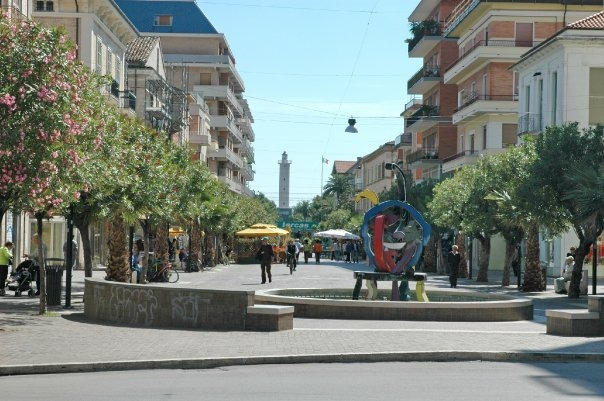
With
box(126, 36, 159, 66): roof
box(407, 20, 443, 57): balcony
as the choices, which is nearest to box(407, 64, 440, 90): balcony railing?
box(407, 20, 443, 57): balcony

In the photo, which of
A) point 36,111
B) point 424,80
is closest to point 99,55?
point 424,80

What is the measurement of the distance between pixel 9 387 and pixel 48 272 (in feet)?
45.0

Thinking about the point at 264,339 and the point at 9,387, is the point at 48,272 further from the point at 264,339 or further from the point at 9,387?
the point at 9,387

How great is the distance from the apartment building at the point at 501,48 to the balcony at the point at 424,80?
12061 millimetres

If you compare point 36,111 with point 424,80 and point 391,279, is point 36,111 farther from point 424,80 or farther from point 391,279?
point 424,80

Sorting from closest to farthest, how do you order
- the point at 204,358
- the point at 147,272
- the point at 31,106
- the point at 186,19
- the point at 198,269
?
1. the point at 204,358
2. the point at 31,106
3. the point at 147,272
4. the point at 198,269
5. the point at 186,19

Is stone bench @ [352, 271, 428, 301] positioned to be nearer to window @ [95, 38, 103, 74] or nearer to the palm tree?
window @ [95, 38, 103, 74]

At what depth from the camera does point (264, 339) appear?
17766mm

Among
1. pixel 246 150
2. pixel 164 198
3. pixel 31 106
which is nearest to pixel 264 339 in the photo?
pixel 31 106

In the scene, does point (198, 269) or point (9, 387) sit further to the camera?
point (198, 269)

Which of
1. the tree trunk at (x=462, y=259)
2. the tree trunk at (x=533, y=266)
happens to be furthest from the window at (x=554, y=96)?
the tree trunk at (x=533, y=266)

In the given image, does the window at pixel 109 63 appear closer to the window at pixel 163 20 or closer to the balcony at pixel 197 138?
the balcony at pixel 197 138

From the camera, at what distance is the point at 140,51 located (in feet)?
237

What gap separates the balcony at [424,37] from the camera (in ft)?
258
